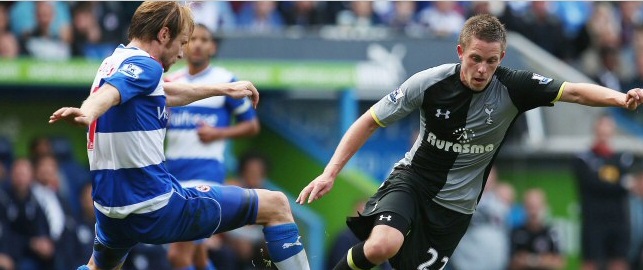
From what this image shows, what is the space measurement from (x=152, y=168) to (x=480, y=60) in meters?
2.35

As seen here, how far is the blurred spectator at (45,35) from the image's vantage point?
49.3 feet

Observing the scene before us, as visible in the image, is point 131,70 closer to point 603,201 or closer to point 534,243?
point 534,243

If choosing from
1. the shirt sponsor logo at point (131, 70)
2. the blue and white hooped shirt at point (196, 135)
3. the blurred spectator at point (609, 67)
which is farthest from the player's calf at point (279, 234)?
the blurred spectator at point (609, 67)

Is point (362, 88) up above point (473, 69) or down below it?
below

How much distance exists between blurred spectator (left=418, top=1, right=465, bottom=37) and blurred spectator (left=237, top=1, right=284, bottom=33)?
2421mm

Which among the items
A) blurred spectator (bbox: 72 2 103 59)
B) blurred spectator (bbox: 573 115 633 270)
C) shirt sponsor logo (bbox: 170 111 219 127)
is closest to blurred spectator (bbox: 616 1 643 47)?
blurred spectator (bbox: 573 115 633 270)

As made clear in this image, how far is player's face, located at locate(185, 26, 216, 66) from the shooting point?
11367mm

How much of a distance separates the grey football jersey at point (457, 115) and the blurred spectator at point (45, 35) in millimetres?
7292

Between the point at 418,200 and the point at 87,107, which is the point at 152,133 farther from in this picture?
the point at 418,200

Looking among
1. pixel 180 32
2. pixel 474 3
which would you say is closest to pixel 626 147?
pixel 474 3

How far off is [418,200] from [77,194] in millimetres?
7074

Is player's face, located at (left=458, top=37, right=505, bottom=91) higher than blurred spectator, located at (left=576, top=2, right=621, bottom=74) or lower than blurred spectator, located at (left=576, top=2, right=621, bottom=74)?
higher

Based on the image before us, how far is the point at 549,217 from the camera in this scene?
17797mm

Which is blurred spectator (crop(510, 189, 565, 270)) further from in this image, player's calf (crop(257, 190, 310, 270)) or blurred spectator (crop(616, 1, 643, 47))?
player's calf (crop(257, 190, 310, 270))
